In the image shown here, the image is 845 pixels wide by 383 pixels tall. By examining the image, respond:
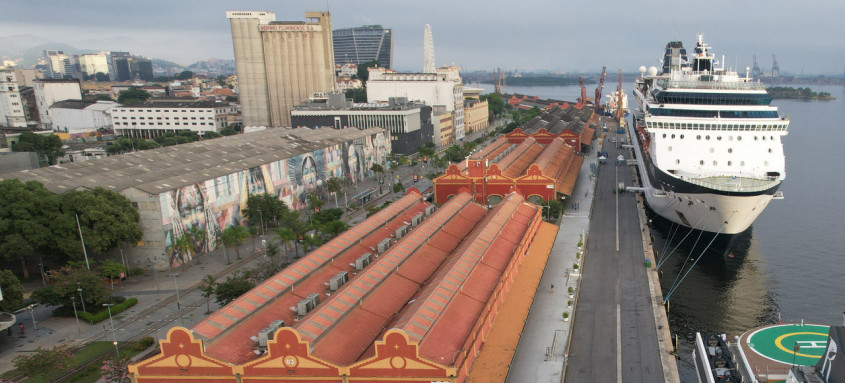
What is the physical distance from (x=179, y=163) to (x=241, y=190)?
13.9 metres

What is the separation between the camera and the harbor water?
48656 millimetres

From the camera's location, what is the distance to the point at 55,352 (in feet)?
115

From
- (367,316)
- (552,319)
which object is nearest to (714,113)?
(552,319)

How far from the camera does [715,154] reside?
6388 centimetres

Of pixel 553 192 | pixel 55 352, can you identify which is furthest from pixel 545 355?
pixel 553 192

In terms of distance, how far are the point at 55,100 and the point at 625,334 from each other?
197 metres

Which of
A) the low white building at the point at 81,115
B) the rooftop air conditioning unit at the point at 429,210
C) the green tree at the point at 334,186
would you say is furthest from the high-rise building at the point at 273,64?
the rooftop air conditioning unit at the point at 429,210

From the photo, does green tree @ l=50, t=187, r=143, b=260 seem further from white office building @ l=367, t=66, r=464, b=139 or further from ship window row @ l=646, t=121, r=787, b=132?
white office building @ l=367, t=66, r=464, b=139

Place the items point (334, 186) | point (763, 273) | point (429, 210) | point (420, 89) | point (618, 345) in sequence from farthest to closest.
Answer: point (420, 89), point (334, 186), point (429, 210), point (763, 273), point (618, 345)

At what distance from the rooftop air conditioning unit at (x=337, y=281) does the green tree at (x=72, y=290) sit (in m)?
22.4

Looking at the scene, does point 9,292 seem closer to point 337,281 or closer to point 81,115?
point 337,281

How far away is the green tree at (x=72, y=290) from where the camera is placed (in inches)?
1833

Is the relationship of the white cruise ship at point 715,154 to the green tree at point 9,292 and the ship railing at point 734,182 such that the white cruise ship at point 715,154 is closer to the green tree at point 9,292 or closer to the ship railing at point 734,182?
the ship railing at point 734,182

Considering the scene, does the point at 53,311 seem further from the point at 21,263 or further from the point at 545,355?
the point at 545,355
